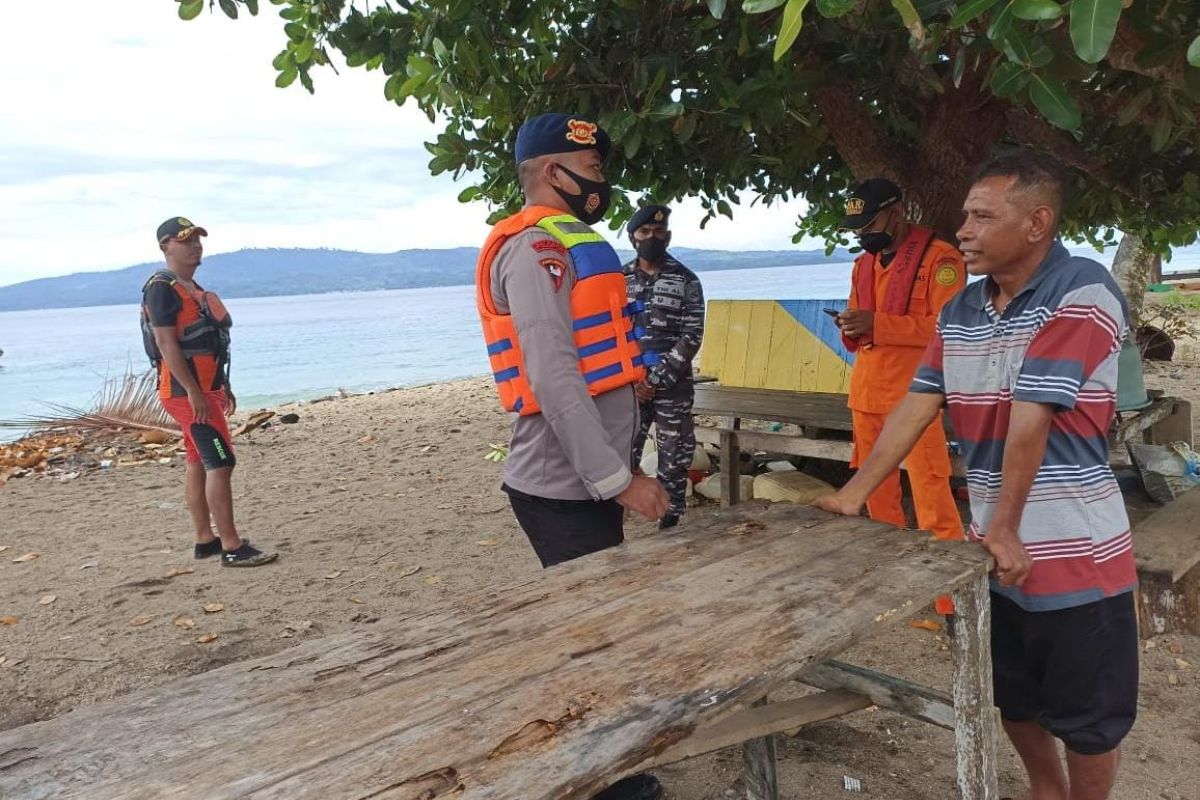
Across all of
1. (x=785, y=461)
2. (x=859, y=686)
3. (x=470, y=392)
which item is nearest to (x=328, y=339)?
(x=470, y=392)

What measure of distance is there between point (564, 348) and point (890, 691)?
130 cm

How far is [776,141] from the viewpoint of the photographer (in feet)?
20.1

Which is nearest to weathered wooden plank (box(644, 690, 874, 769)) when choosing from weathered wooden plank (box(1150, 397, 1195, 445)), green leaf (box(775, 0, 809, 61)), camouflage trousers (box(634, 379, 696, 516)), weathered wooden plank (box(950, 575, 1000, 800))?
weathered wooden plank (box(950, 575, 1000, 800))

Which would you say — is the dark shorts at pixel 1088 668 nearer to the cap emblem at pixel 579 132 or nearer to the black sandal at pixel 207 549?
the cap emblem at pixel 579 132

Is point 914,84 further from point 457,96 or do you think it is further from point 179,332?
point 179,332

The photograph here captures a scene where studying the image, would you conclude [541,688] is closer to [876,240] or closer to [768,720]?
[768,720]

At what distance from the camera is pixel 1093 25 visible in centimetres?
164

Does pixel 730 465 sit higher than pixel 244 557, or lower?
higher

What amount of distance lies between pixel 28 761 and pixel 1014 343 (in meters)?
2.17

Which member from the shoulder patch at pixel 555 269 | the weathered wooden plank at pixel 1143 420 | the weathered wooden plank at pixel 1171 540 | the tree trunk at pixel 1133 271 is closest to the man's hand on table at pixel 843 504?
the shoulder patch at pixel 555 269

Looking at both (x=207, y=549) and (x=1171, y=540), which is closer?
(x=1171, y=540)

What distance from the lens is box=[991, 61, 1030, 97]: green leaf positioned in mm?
2275

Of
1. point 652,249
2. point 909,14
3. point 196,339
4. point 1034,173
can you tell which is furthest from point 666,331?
point 909,14

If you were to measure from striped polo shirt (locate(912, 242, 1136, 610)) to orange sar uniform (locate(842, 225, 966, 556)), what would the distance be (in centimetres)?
186
